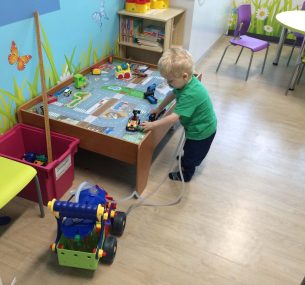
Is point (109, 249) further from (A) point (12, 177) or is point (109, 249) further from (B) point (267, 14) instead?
(B) point (267, 14)

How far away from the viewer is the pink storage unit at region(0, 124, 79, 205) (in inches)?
60.0

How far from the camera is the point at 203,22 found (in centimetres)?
310

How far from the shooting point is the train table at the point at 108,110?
1.61m

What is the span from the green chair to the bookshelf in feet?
5.18

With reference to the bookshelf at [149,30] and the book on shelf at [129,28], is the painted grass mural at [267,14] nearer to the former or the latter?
the bookshelf at [149,30]

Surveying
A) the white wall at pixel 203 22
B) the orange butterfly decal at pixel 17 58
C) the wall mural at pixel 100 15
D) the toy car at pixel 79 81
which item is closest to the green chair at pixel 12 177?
the orange butterfly decal at pixel 17 58

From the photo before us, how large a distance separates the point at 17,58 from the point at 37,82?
0.22 metres

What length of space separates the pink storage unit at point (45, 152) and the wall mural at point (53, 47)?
79 millimetres

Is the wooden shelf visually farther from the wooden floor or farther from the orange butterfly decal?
the orange butterfly decal

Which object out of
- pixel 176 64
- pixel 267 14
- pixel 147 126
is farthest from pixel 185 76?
pixel 267 14

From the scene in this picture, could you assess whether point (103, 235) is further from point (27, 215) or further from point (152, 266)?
point (27, 215)

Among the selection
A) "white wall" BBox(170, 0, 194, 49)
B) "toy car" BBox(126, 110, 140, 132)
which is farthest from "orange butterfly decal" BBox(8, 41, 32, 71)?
"white wall" BBox(170, 0, 194, 49)

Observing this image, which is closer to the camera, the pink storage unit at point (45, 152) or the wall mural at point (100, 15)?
the pink storage unit at point (45, 152)

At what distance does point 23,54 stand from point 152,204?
1036 millimetres
